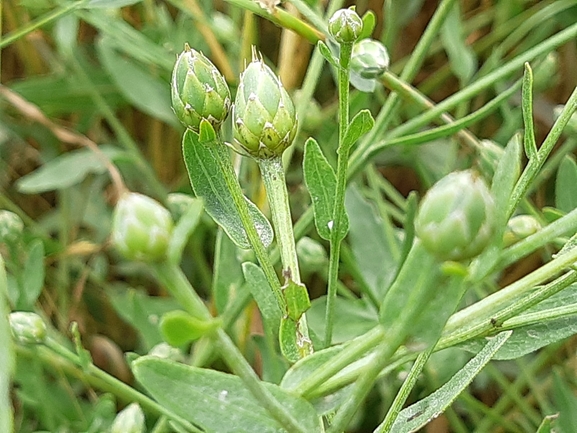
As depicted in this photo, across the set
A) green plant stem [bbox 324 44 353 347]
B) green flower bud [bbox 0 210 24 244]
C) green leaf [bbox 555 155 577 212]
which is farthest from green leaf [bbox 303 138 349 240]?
green flower bud [bbox 0 210 24 244]

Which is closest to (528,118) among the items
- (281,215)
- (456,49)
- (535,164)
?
(535,164)

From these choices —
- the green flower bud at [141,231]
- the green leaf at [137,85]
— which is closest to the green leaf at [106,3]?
the green flower bud at [141,231]

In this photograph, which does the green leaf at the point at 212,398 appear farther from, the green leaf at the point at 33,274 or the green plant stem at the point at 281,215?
the green leaf at the point at 33,274

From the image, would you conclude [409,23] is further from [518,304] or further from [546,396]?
[518,304]

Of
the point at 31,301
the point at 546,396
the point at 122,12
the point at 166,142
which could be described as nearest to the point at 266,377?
the point at 31,301

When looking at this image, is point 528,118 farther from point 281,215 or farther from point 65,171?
point 65,171

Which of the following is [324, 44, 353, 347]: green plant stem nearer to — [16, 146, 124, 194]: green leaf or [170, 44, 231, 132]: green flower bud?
[170, 44, 231, 132]: green flower bud
